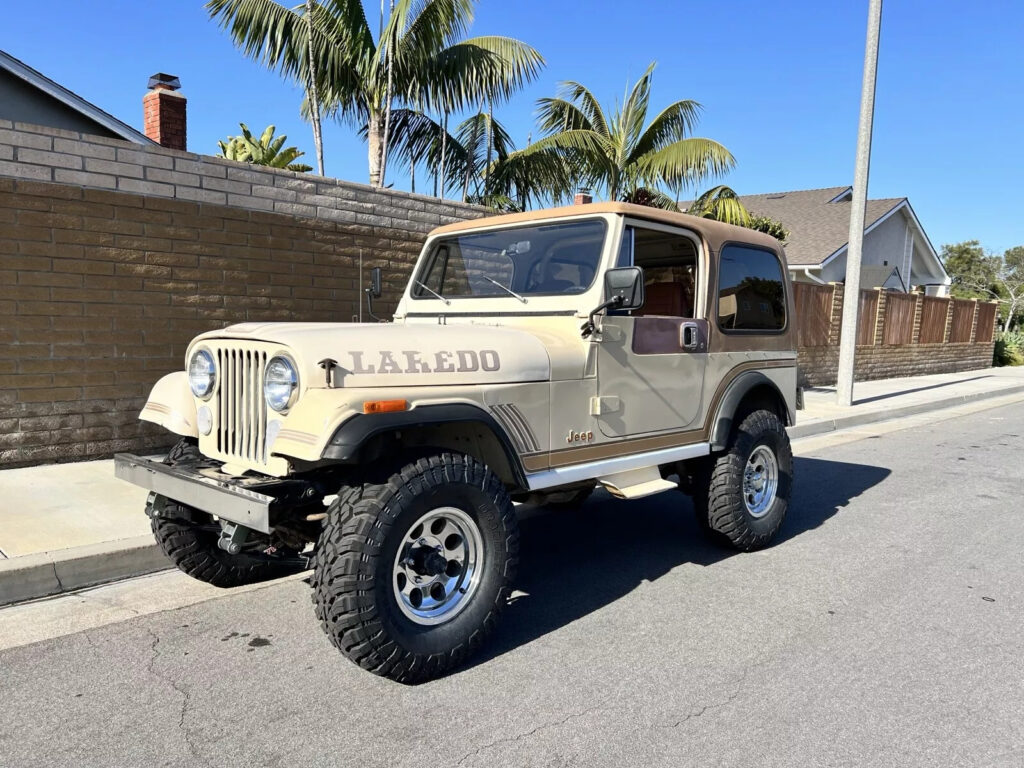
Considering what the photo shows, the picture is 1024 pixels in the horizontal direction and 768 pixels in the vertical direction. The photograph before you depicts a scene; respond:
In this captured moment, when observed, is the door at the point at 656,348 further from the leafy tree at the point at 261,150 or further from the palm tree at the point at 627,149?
the leafy tree at the point at 261,150

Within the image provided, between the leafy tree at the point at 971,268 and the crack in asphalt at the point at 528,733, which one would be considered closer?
the crack in asphalt at the point at 528,733

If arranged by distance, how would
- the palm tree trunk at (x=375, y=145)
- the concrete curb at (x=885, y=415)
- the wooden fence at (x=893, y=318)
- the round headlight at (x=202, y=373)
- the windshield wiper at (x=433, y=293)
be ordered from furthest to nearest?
the wooden fence at (x=893, y=318), the palm tree trunk at (x=375, y=145), the concrete curb at (x=885, y=415), the windshield wiper at (x=433, y=293), the round headlight at (x=202, y=373)

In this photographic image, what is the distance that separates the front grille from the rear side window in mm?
2820

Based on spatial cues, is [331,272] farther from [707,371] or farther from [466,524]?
[466,524]

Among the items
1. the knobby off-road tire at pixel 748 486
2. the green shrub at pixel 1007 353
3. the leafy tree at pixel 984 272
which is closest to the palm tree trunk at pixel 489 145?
the knobby off-road tire at pixel 748 486

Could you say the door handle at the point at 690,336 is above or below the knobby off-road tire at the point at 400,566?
above

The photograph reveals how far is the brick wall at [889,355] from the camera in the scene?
51.6ft

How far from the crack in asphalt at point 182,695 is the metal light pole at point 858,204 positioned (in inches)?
448

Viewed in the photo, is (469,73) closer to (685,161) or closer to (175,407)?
(685,161)

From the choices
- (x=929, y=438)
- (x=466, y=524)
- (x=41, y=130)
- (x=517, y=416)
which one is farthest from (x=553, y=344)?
(x=929, y=438)

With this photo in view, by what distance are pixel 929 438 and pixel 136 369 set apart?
32.1ft

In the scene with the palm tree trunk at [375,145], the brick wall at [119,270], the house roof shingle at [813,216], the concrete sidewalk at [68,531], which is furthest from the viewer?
the house roof shingle at [813,216]

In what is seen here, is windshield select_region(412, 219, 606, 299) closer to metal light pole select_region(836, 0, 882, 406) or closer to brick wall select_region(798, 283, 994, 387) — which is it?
brick wall select_region(798, 283, 994, 387)

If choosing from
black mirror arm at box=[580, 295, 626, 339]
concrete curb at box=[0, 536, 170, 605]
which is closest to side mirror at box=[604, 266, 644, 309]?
black mirror arm at box=[580, 295, 626, 339]
